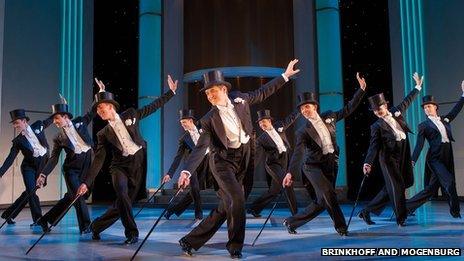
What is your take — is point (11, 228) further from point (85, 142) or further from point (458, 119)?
point (458, 119)

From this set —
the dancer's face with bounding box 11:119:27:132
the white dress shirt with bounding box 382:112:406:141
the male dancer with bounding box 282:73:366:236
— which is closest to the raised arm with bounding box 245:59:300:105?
the male dancer with bounding box 282:73:366:236

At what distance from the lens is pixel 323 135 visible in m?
5.25

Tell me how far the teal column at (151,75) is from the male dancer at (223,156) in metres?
7.57

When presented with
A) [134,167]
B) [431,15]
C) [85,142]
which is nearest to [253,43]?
[431,15]

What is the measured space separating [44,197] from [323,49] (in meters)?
6.93

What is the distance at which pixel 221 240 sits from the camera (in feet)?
15.9

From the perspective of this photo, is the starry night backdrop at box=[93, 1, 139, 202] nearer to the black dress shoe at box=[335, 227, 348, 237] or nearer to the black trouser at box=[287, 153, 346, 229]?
the black trouser at box=[287, 153, 346, 229]

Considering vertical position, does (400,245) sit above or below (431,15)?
below

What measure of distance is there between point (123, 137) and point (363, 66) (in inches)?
268

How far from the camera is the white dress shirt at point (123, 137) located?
4.93 meters

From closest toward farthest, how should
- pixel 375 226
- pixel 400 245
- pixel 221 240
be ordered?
pixel 400 245, pixel 221 240, pixel 375 226

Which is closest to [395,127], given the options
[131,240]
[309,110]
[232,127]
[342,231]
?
[309,110]

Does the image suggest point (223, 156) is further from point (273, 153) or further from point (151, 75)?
point (151, 75)

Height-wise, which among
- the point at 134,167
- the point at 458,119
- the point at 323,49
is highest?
the point at 323,49
